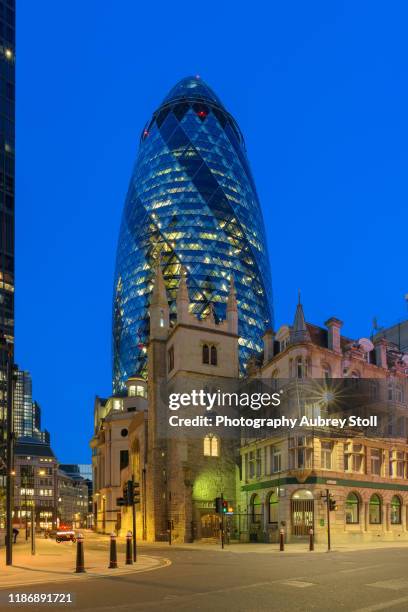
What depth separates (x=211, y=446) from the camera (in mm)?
66625

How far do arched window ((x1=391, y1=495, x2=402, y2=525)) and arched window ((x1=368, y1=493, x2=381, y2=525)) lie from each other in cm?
215

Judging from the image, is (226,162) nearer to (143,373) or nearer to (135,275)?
(135,275)

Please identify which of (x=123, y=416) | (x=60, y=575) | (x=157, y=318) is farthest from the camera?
(x=123, y=416)

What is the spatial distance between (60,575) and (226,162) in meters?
134

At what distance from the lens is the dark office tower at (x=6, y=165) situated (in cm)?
12488

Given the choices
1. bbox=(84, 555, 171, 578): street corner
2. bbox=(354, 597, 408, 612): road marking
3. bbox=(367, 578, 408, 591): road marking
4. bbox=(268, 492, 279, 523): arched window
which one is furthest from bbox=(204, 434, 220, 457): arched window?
bbox=(354, 597, 408, 612): road marking

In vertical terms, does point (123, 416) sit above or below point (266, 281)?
below

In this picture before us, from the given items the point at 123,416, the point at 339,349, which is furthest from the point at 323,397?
the point at 123,416

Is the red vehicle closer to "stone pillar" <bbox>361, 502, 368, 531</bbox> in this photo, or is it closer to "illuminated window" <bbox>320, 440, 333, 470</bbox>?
"illuminated window" <bbox>320, 440, 333, 470</bbox>

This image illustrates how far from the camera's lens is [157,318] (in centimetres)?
7294

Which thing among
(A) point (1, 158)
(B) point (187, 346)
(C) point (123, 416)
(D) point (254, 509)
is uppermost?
(A) point (1, 158)

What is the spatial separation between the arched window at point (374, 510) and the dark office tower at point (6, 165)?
80.7 metres

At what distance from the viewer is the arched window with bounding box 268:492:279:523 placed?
56.4 m

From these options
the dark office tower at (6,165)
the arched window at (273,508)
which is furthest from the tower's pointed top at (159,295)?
the dark office tower at (6,165)
